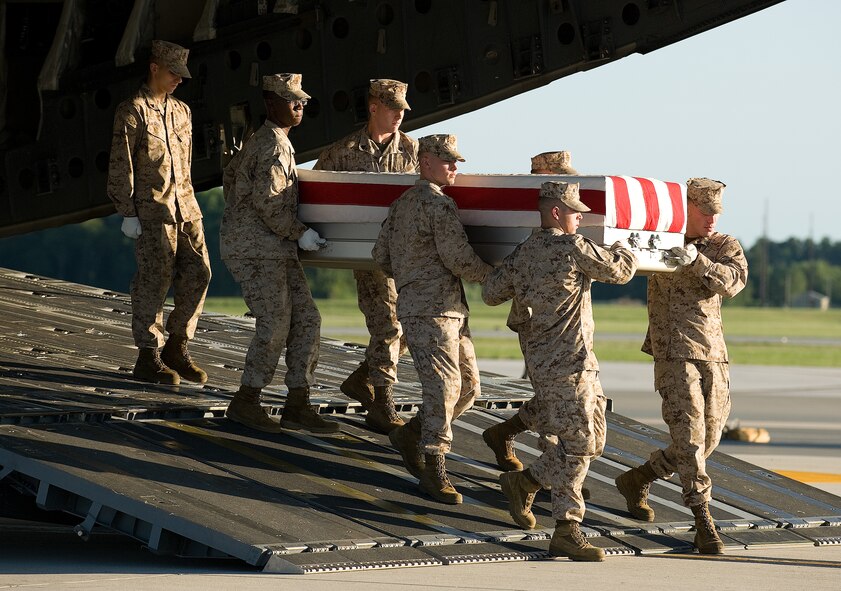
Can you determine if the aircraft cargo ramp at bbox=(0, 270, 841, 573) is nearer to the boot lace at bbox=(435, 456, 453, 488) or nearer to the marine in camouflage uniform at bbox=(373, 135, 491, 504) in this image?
the boot lace at bbox=(435, 456, 453, 488)

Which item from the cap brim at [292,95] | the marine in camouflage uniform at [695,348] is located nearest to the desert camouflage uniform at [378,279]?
the cap brim at [292,95]

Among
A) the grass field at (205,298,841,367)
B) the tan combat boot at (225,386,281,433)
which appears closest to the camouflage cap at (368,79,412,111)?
the tan combat boot at (225,386,281,433)

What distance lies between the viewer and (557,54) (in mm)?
11016

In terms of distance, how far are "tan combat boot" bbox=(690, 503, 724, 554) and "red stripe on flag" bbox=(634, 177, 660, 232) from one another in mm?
1467

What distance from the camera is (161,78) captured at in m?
9.50

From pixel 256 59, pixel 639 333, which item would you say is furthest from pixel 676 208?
pixel 639 333

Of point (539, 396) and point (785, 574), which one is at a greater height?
point (539, 396)

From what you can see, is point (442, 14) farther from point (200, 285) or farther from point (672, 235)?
point (672, 235)

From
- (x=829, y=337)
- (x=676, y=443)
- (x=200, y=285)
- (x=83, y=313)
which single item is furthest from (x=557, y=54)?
(x=829, y=337)

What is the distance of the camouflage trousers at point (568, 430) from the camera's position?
24.0 ft

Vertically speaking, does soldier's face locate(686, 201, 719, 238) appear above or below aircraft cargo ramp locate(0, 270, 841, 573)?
above

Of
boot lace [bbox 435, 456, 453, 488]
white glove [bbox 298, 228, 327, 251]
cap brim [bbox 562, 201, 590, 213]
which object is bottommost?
boot lace [bbox 435, 456, 453, 488]

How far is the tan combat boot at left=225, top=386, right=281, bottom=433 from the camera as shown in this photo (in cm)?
862

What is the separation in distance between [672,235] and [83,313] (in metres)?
6.69
